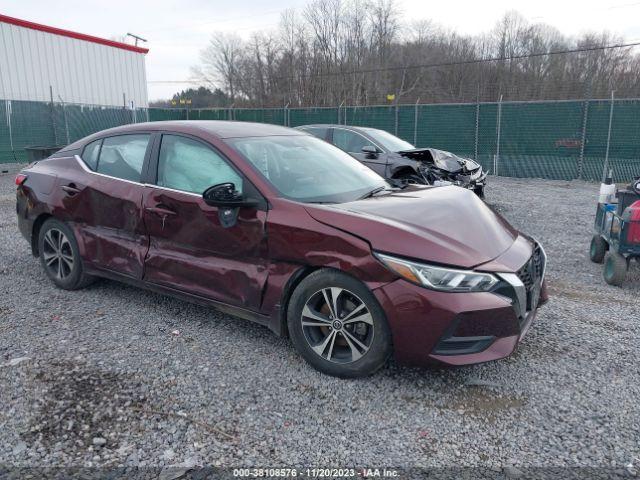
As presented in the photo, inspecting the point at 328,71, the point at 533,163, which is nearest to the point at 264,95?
the point at 328,71

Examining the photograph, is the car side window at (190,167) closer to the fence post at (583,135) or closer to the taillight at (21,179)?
the taillight at (21,179)

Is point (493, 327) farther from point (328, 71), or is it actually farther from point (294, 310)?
point (328, 71)

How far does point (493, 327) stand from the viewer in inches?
119

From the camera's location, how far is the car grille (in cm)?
328

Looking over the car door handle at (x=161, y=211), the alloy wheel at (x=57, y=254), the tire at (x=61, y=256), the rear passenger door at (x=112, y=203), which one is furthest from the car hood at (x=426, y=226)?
the alloy wheel at (x=57, y=254)

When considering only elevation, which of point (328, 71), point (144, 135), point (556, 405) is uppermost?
point (328, 71)

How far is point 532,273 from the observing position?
3432 millimetres

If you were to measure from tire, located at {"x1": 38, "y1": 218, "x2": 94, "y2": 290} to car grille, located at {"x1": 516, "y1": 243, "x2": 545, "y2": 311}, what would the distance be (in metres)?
3.72

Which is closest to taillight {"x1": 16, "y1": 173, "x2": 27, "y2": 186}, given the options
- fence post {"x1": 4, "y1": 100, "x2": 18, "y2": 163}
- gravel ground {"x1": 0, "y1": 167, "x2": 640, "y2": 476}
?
gravel ground {"x1": 0, "y1": 167, "x2": 640, "y2": 476}

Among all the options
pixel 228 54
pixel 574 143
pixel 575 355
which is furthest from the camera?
pixel 228 54

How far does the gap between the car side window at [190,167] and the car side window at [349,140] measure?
6035 mm

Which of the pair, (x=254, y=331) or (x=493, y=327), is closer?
(x=493, y=327)

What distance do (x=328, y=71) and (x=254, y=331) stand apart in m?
39.4

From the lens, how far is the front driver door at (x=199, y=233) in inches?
141
